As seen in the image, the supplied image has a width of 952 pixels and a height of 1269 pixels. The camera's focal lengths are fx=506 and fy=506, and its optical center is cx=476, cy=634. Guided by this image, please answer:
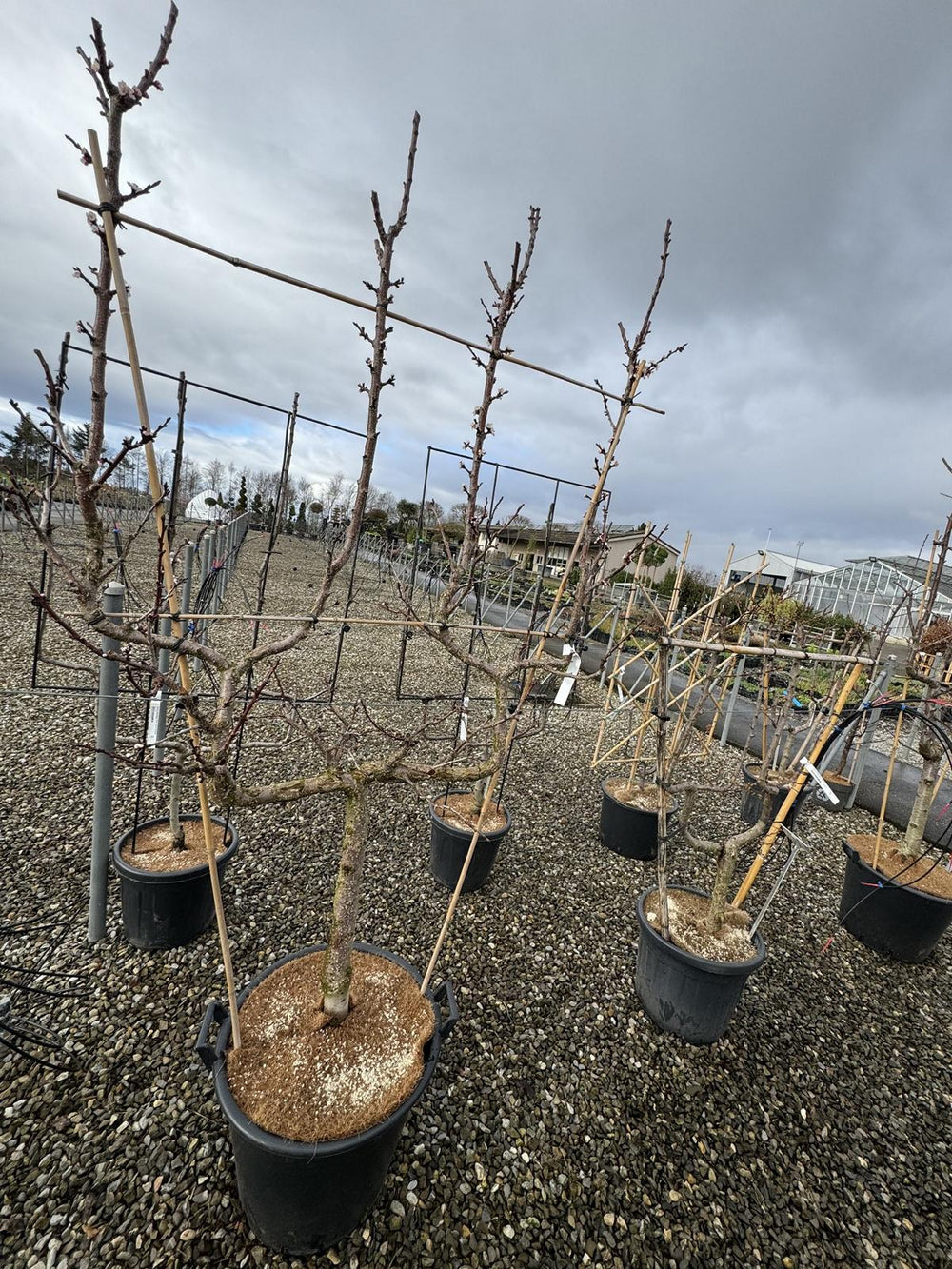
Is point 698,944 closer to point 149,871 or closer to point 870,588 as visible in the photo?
point 149,871

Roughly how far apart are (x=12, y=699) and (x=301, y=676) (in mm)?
2974

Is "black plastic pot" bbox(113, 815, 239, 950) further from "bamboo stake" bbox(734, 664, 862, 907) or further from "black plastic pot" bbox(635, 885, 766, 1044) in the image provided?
"bamboo stake" bbox(734, 664, 862, 907)

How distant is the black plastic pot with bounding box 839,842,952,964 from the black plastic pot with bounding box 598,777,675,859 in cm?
126

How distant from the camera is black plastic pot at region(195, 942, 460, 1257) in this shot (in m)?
1.45

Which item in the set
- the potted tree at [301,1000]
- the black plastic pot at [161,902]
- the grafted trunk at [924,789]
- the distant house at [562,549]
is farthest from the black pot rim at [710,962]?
the distant house at [562,549]

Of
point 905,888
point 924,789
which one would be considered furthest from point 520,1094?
point 924,789

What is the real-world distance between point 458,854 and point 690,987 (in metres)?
1.41

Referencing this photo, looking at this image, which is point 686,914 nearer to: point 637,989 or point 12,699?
point 637,989

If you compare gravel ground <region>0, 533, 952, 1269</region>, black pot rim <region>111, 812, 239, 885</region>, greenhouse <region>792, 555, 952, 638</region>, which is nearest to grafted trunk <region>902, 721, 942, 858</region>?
gravel ground <region>0, 533, 952, 1269</region>

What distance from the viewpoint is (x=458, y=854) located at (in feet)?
10.5

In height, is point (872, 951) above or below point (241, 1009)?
below

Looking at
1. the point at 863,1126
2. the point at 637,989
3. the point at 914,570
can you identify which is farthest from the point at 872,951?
the point at 914,570

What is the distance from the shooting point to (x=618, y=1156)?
1.94 metres

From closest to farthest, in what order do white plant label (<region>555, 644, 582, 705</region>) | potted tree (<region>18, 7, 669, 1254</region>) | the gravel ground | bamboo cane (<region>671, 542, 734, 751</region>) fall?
potted tree (<region>18, 7, 669, 1254</region>) < the gravel ground < white plant label (<region>555, 644, 582, 705</region>) < bamboo cane (<region>671, 542, 734, 751</region>)
